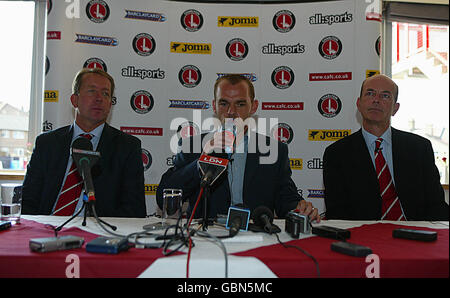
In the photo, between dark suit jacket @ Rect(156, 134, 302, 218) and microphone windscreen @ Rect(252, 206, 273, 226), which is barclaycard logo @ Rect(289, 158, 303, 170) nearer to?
dark suit jacket @ Rect(156, 134, 302, 218)

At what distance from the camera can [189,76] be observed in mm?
3668

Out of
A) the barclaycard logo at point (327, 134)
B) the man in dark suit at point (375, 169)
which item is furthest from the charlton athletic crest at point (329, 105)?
the man in dark suit at point (375, 169)

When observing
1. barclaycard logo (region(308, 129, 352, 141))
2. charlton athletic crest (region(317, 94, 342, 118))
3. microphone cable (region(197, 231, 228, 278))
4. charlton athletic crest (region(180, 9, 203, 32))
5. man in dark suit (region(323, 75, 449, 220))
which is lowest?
microphone cable (region(197, 231, 228, 278))

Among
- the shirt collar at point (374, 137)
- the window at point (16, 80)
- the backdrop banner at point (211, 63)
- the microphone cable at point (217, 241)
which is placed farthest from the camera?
the window at point (16, 80)

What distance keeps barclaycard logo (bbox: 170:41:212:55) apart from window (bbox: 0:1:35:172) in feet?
5.72

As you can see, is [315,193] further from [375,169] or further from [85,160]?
[85,160]

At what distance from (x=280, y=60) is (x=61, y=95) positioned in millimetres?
2213

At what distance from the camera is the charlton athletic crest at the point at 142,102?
355cm

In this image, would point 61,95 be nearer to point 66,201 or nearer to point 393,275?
point 66,201

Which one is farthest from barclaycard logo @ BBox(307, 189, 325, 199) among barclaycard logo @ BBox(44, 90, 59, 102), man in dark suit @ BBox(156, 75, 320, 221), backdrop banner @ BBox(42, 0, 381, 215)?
barclaycard logo @ BBox(44, 90, 59, 102)

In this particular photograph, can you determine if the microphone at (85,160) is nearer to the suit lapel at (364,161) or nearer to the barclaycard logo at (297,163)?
the suit lapel at (364,161)

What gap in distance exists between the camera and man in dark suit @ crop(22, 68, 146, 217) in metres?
2.13

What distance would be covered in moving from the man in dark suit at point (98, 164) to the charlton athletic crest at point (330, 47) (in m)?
2.21

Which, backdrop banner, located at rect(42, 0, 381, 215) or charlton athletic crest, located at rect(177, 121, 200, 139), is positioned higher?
backdrop banner, located at rect(42, 0, 381, 215)
